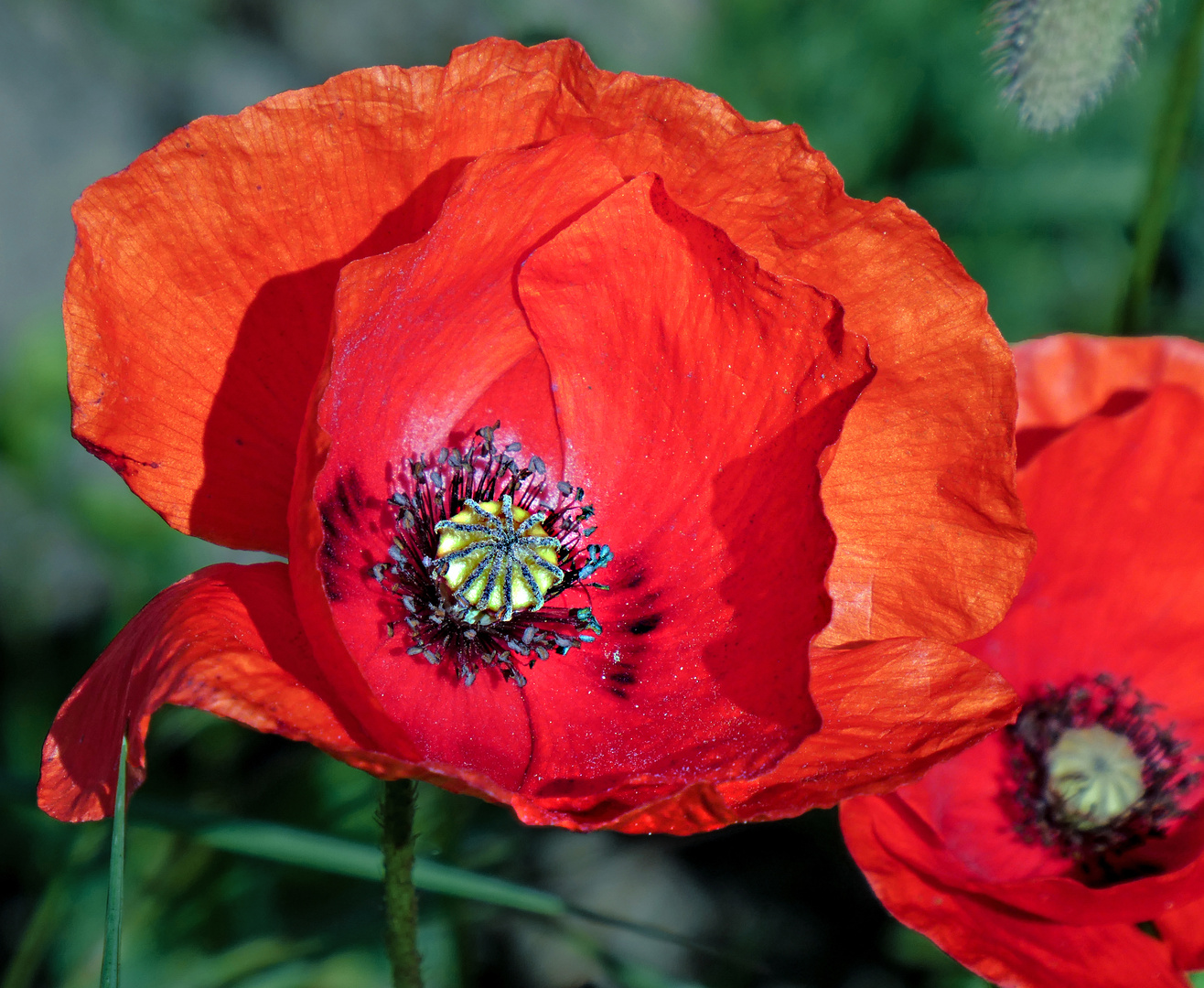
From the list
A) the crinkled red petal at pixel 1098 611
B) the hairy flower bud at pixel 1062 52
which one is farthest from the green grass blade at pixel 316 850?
the hairy flower bud at pixel 1062 52

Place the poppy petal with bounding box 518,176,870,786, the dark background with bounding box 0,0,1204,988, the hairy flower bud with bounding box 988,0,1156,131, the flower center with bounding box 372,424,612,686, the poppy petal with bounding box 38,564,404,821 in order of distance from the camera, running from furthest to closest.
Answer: the dark background with bounding box 0,0,1204,988
the hairy flower bud with bounding box 988,0,1156,131
the flower center with bounding box 372,424,612,686
the poppy petal with bounding box 518,176,870,786
the poppy petal with bounding box 38,564,404,821

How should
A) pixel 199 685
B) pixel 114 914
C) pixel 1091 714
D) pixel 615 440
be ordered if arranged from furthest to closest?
pixel 1091 714 < pixel 615 440 < pixel 114 914 < pixel 199 685

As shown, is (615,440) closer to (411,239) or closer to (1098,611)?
(411,239)

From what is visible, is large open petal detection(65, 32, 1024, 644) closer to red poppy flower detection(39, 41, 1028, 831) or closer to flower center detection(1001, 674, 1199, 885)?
red poppy flower detection(39, 41, 1028, 831)

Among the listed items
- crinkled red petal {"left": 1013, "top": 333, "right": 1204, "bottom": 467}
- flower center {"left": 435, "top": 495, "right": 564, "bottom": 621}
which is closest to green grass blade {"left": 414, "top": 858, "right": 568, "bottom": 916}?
flower center {"left": 435, "top": 495, "right": 564, "bottom": 621}

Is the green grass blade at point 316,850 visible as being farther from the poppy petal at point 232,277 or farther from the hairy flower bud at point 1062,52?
the hairy flower bud at point 1062,52

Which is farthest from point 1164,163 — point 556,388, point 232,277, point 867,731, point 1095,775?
point 232,277

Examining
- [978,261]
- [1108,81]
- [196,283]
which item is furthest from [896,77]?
[196,283]
